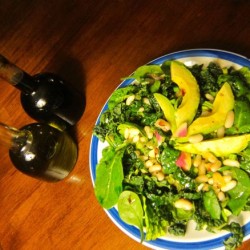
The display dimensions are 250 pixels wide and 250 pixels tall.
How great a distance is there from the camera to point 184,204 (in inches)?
40.3

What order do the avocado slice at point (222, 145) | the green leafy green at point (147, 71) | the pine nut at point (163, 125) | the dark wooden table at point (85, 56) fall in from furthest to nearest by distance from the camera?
the dark wooden table at point (85, 56)
the green leafy green at point (147, 71)
the pine nut at point (163, 125)
the avocado slice at point (222, 145)

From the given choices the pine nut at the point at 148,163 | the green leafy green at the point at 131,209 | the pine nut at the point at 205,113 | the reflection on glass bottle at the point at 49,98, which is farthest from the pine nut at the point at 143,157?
the reflection on glass bottle at the point at 49,98

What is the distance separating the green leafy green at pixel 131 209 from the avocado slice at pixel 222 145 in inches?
8.4

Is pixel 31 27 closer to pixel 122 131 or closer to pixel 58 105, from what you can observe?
pixel 58 105

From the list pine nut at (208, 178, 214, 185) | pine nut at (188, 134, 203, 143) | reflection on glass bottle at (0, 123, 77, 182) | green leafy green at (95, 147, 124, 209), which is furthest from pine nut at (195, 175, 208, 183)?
reflection on glass bottle at (0, 123, 77, 182)

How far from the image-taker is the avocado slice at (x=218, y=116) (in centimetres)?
101

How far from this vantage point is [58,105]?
4.17ft

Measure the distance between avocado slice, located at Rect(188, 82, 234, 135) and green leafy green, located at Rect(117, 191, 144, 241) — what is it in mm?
252

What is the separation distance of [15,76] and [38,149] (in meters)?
0.25

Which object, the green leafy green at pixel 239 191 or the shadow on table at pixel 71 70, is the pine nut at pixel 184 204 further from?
the shadow on table at pixel 71 70

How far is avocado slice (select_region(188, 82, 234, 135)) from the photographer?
1.01 m

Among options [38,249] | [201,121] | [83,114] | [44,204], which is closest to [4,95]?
[83,114]

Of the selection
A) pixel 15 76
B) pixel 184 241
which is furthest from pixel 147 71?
pixel 184 241

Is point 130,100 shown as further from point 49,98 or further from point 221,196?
point 221,196
